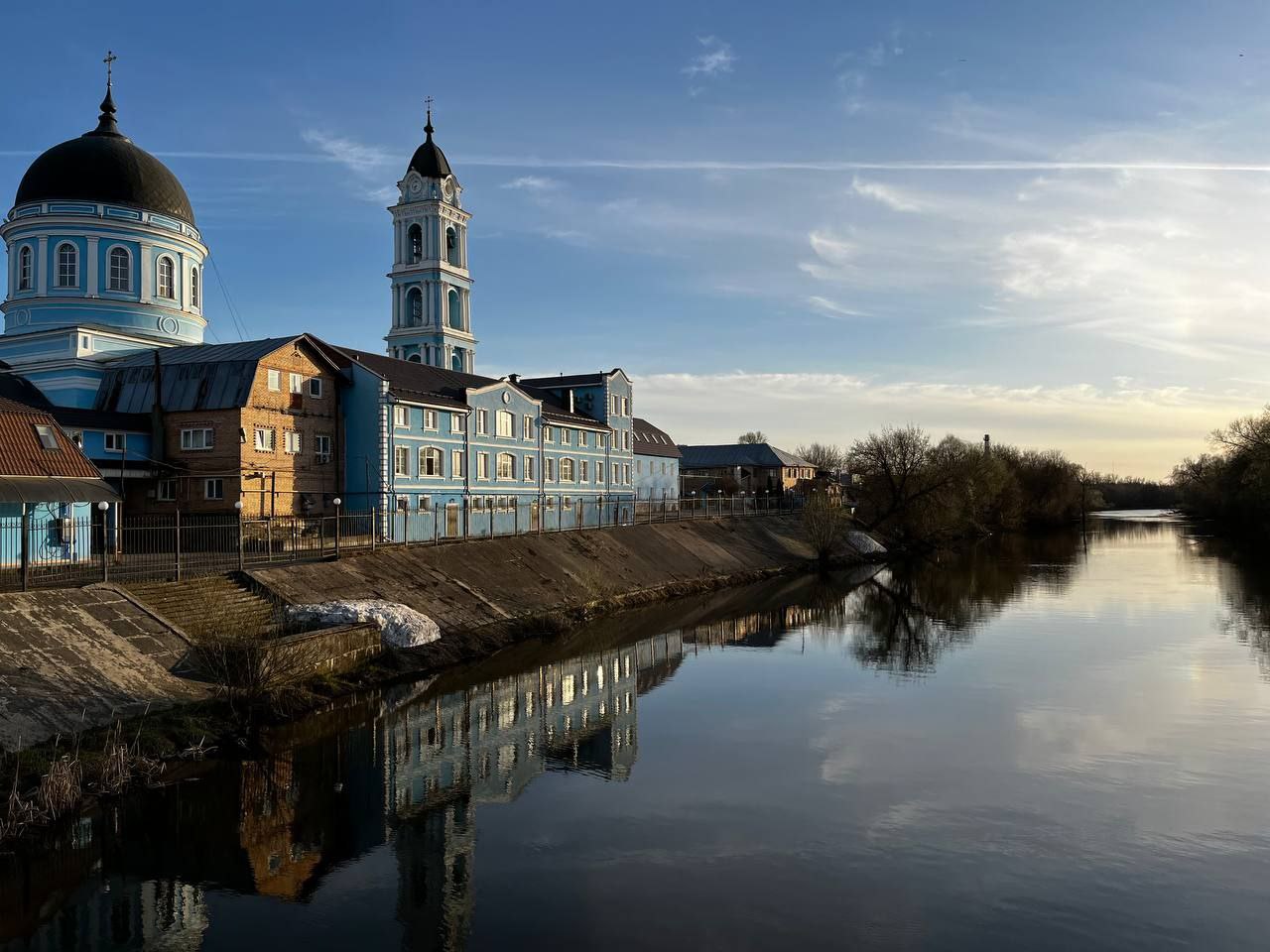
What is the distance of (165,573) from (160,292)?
90.2 ft

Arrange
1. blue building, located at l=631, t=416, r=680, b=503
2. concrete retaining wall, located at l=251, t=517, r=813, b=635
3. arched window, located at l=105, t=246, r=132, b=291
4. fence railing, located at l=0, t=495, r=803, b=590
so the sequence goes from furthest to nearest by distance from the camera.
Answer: blue building, located at l=631, t=416, r=680, b=503 < arched window, located at l=105, t=246, r=132, b=291 < concrete retaining wall, located at l=251, t=517, r=813, b=635 < fence railing, located at l=0, t=495, r=803, b=590

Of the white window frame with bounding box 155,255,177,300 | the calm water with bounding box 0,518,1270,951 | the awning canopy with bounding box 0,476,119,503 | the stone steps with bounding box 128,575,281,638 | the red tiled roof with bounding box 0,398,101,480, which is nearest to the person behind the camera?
the calm water with bounding box 0,518,1270,951

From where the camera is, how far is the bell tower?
223 ft

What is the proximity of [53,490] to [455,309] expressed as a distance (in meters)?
47.8

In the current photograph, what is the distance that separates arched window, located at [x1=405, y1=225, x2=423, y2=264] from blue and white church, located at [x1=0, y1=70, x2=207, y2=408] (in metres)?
24.4

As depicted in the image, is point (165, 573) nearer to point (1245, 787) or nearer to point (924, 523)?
point (1245, 787)

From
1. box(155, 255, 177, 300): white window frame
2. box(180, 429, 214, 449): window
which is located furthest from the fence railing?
box(155, 255, 177, 300): white window frame

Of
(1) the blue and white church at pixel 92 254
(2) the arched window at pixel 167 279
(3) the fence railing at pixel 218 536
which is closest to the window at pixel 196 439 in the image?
(3) the fence railing at pixel 218 536

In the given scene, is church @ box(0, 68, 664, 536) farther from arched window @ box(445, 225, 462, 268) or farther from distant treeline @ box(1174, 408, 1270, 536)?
distant treeline @ box(1174, 408, 1270, 536)

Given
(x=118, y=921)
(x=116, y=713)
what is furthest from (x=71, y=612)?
(x=118, y=921)

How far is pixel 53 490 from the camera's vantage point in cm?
2397

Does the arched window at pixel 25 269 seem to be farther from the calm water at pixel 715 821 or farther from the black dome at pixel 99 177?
the calm water at pixel 715 821

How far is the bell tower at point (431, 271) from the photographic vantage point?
67938 mm

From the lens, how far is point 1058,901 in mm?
11203
